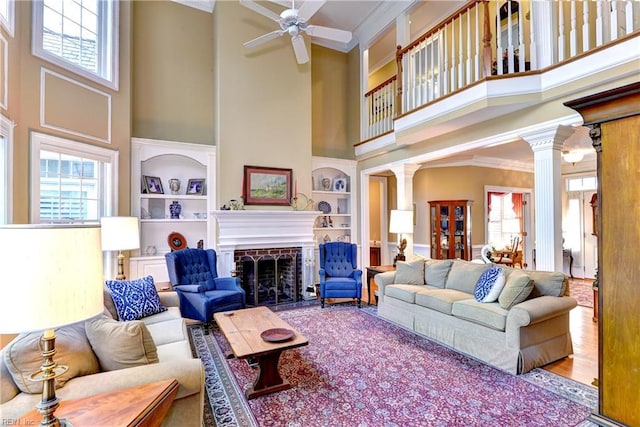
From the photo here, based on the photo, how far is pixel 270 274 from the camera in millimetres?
5750

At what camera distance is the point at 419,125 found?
15.5 ft

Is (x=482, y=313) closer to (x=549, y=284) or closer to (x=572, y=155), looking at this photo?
(x=549, y=284)

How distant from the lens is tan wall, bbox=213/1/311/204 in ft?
17.7

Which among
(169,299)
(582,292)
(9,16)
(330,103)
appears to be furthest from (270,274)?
(582,292)

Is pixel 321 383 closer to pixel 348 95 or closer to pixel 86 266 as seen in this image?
pixel 86 266

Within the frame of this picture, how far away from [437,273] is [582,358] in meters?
1.64

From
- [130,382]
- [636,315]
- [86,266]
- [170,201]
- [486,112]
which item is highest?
[486,112]

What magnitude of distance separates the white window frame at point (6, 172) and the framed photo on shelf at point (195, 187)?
2671 mm

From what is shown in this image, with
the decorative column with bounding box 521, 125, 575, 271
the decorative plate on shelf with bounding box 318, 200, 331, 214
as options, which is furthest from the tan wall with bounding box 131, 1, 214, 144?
the decorative column with bounding box 521, 125, 575, 271

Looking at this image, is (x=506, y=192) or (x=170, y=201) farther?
(x=506, y=192)

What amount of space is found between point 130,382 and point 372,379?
1903 millimetres

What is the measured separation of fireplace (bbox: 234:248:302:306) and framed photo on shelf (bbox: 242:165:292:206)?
862 millimetres

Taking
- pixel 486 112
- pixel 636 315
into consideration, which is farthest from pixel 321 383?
pixel 486 112

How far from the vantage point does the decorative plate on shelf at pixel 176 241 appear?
17.4 ft
